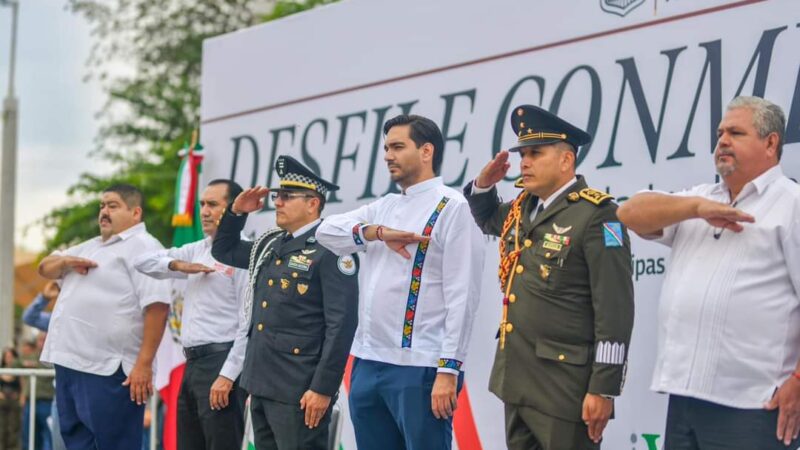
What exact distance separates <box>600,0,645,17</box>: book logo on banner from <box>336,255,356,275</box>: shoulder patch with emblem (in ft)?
4.86

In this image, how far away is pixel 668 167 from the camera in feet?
14.1

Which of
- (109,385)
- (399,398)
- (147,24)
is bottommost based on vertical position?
(109,385)

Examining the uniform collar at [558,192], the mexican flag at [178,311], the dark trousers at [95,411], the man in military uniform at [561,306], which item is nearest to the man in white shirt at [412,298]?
the man in military uniform at [561,306]

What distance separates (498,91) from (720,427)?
239cm

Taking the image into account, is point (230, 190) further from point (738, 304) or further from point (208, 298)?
point (738, 304)

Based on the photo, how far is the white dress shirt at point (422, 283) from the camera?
13.0ft

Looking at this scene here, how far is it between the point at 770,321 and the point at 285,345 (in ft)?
6.34

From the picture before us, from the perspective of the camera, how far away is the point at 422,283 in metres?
4.02

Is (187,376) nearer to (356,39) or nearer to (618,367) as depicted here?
(356,39)

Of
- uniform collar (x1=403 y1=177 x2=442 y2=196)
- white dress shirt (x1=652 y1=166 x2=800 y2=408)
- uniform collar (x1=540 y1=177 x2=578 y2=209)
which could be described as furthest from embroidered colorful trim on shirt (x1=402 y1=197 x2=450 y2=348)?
white dress shirt (x1=652 y1=166 x2=800 y2=408)

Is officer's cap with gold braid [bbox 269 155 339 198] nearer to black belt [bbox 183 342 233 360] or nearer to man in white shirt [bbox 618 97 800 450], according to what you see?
black belt [bbox 183 342 233 360]

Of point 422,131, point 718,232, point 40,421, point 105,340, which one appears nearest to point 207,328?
point 105,340

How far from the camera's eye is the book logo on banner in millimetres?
4512

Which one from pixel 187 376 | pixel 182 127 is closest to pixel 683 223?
pixel 187 376
